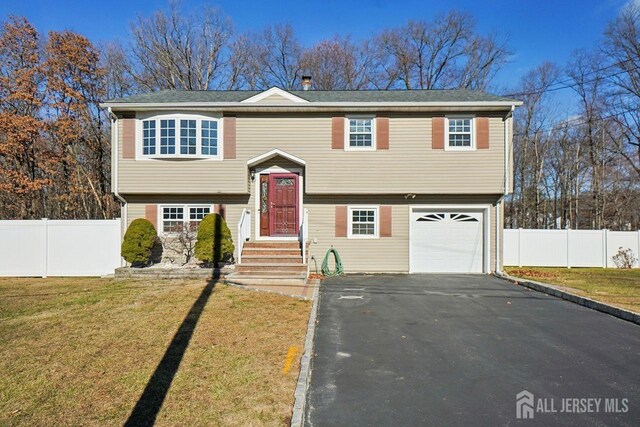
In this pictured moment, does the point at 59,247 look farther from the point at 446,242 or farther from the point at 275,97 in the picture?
the point at 446,242

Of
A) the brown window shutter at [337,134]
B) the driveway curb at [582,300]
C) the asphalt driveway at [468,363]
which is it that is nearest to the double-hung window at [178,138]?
the brown window shutter at [337,134]

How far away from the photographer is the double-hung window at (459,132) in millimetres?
12477

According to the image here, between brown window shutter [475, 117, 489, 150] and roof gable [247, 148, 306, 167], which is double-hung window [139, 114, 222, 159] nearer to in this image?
roof gable [247, 148, 306, 167]

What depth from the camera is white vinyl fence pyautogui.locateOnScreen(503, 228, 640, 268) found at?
16.0 meters

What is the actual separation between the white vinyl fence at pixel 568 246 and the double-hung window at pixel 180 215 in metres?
12.5

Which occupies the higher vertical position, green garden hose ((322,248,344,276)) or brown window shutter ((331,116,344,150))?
brown window shutter ((331,116,344,150))

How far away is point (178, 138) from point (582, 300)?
39.1 feet

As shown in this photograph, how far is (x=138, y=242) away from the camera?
11.7 metres

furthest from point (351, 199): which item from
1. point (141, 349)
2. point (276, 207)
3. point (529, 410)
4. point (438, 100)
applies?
point (529, 410)

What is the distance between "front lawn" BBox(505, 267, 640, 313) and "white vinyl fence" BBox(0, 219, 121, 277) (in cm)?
1384

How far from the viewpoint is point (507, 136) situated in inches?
484

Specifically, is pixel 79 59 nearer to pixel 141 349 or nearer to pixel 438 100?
pixel 438 100

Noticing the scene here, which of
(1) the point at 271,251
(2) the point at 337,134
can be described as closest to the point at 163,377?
(1) the point at 271,251

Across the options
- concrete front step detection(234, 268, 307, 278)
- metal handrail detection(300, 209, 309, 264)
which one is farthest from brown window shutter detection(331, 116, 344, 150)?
concrete front step detection(234, 268, 307, 278)
